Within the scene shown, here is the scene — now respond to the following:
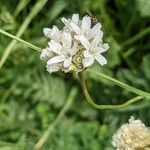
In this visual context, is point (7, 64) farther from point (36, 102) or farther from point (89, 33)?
point (89, 33)

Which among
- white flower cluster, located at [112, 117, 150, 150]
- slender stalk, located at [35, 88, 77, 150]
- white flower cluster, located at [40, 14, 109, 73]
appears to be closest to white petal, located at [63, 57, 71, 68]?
white flower cluster, located at [40, 14, 109, 73]

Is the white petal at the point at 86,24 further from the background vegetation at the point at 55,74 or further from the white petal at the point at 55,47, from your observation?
the background vegetation at the point at 55,74

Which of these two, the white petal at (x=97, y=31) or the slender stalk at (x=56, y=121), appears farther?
the slender stalk at (x=56, y=121)

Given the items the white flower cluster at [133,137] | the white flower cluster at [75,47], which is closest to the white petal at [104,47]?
the white flower cluster at [75,47]

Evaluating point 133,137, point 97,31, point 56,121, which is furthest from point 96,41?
point 56,121

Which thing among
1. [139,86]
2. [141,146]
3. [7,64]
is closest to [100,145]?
[139,86]

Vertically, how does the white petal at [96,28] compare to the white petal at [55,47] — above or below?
above

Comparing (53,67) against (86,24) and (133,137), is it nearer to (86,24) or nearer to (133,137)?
(86,24)
